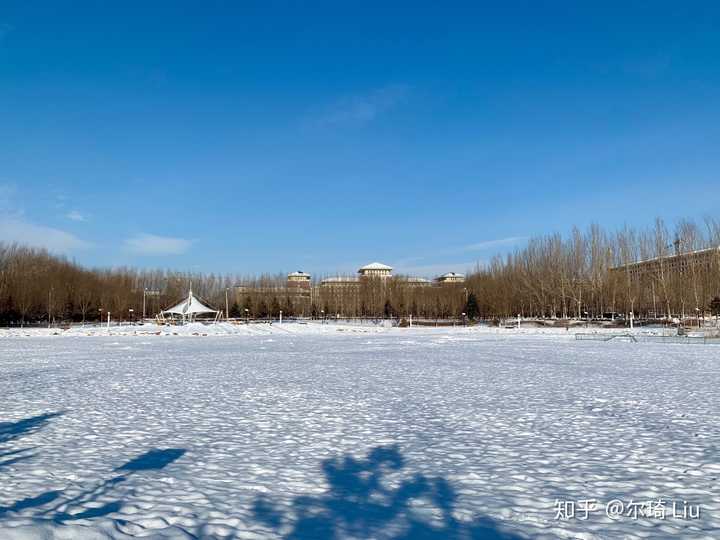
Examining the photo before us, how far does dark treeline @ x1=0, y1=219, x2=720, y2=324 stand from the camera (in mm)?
47531

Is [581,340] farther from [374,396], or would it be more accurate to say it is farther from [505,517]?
[505,517]

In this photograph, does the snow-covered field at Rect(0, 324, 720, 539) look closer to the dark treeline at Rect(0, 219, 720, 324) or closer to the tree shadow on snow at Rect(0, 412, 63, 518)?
the tree shadow on snow at Rect(0, 412, 63, 518)

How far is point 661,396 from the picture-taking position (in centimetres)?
933

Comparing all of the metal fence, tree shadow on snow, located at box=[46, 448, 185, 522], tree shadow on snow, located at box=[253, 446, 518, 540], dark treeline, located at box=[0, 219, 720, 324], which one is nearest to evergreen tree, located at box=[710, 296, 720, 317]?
dark treeline, located at box=[0, 219, 720, 324]

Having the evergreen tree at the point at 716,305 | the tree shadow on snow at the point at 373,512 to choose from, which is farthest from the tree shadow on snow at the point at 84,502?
the evergreen tree at the point at 716,305

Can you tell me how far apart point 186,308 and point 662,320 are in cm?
3888

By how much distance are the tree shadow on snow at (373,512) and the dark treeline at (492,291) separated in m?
42.6

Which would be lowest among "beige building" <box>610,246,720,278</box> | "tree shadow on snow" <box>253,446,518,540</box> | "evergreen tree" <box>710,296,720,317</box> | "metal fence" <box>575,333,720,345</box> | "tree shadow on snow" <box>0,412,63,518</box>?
"metal fence" <box>575,333,720,345</box>

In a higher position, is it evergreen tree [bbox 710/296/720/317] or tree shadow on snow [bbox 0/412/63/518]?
evergreen tree [bbox 710/296/720/317]

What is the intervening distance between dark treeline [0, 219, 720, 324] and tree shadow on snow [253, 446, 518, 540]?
1679 inches

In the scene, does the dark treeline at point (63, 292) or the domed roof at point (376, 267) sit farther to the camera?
the domed roof at point (376, 267)

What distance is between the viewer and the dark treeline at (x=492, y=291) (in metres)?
47.5

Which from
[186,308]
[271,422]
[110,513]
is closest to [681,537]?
[110,513]

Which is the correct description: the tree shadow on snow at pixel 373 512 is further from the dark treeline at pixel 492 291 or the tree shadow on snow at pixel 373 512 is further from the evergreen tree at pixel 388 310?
the evergreen tree at pixel 388 310
